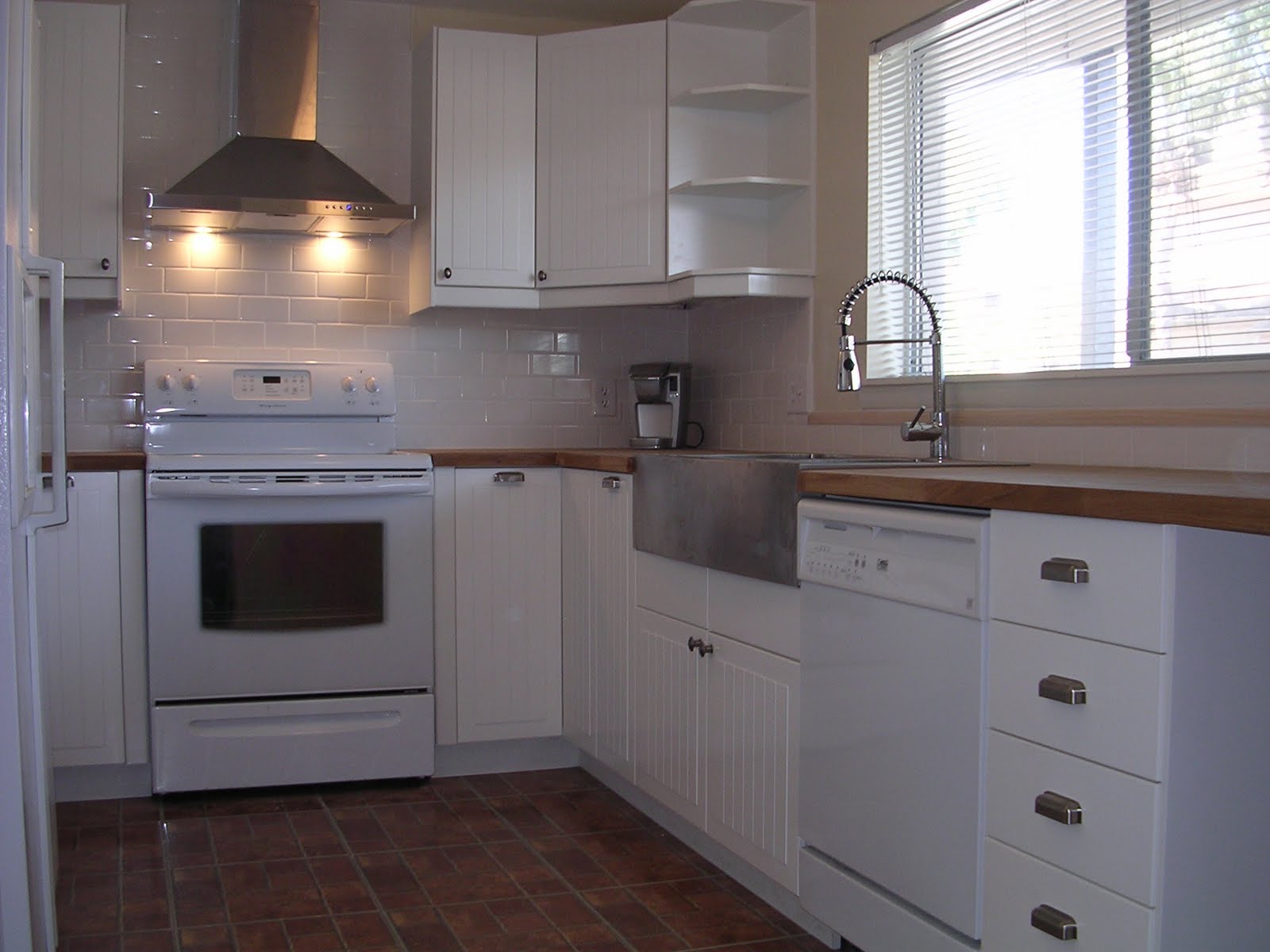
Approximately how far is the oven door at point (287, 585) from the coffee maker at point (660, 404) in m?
0.83

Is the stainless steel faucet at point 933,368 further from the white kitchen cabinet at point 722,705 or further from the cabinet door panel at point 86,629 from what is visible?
the cabinet door panel at point 86,629

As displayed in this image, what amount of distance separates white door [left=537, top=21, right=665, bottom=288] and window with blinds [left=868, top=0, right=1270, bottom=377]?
0.73 m


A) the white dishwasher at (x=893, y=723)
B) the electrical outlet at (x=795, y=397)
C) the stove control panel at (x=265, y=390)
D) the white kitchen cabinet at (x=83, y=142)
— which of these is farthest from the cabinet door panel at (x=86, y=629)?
the white dishwasher at (x=893, y=723)

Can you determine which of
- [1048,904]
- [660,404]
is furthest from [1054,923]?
[660,404]

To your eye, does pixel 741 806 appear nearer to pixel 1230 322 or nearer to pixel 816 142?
pixel 1230 322

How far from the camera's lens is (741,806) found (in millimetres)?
2764

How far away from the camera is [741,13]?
385 centimetres

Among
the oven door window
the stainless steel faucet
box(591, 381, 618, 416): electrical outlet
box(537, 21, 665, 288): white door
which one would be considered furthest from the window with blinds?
the oven door window

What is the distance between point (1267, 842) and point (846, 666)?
2.49 feet

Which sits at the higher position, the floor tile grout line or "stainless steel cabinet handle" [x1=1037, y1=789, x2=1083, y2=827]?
"stainless steel cabinet handle" [x1=1037, y1=789, x2=1083, y2=827]

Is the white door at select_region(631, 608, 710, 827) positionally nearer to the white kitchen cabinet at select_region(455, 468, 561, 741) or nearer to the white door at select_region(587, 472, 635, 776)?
the white door at select_region(587, 472, 635, 776)

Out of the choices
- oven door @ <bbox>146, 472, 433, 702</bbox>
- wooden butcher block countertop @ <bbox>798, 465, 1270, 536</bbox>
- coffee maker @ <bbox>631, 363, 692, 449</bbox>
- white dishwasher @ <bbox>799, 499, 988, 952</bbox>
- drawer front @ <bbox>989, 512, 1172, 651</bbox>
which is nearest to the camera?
wooden butcher block countertop @ <bbox>798, 465, 1270, 536</bbox>

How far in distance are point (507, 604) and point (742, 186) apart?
1.39m

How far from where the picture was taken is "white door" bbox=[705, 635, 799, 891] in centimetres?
255
